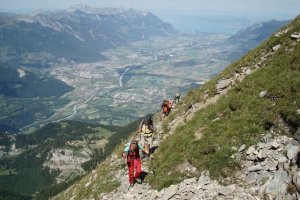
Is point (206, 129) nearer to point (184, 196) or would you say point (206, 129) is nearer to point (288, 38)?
point (184, 196)

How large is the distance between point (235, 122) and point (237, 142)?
94.7 inches

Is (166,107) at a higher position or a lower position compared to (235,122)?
lower

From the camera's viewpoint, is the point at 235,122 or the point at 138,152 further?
the point at 138,152

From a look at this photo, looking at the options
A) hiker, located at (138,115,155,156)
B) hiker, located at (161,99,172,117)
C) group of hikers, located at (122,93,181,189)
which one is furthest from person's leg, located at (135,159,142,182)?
hiker, located at (161,99,172,117)

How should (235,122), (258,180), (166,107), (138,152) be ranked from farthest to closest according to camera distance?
(166,107) → (138,152) → (235,122) → (258,180)

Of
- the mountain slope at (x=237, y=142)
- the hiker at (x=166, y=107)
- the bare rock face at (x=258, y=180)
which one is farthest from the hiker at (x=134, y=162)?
the hiker at (x=166, y=107)

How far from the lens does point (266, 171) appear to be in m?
24.2

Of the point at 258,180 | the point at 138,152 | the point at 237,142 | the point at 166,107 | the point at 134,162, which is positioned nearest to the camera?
the point at 258,180

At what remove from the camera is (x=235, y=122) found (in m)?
29.8

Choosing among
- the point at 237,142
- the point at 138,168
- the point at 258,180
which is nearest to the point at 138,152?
the point at 138,168

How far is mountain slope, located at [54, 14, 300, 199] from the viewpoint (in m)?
24.3

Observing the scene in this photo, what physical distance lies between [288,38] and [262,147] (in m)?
16.3

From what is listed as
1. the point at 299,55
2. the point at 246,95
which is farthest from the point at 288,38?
the point at 246,95

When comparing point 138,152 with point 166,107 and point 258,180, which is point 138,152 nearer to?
point 258,180
